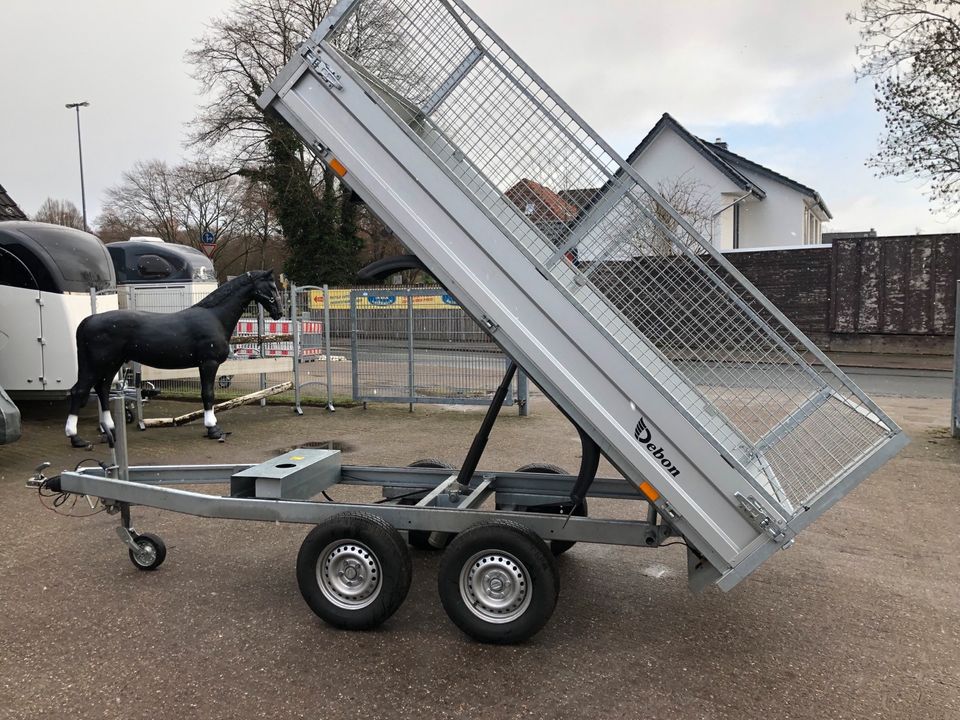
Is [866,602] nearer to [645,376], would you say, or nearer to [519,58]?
[645,376]

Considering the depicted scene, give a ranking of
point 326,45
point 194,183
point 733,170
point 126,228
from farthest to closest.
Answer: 1. point 126,228
2. point 194,183
3. point 733,170
4. point 326,45

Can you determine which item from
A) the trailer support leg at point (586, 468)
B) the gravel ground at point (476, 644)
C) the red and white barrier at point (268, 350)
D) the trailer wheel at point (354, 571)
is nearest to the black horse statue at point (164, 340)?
the red and white barrier at point (268, 350)

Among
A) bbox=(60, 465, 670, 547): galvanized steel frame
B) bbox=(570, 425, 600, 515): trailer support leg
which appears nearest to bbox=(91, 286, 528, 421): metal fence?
bbox=(60, 465, 670, 547): galvanized steel frame

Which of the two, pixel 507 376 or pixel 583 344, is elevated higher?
pixel 583 344

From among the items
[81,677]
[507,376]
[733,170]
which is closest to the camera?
[81,677]

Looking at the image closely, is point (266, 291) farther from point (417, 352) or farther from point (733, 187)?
point (733, 187)

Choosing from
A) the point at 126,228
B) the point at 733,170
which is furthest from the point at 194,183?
the point at 733,170

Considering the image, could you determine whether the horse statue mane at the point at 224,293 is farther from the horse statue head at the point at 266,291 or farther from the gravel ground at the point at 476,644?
the gravel ground at the point at 476,644

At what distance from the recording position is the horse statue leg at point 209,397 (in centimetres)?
955

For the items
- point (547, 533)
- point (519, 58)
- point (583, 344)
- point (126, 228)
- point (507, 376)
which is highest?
point (126, 228)

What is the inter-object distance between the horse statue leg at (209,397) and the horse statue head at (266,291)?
1.00m

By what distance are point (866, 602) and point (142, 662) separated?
4.25 m

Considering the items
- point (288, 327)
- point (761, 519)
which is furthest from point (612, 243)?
point (288, 327)

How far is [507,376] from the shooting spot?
5.20 meters
